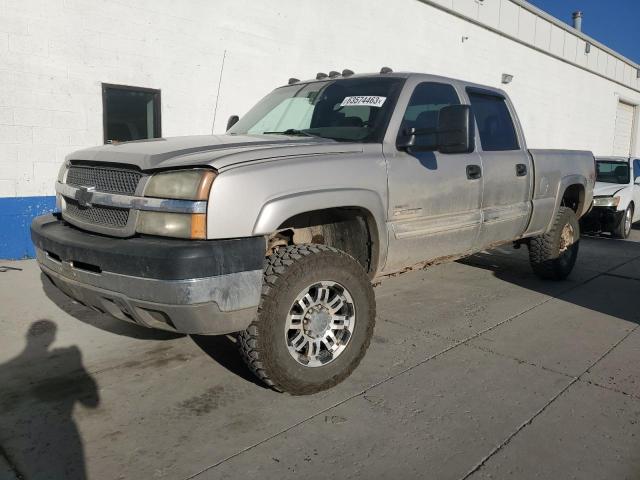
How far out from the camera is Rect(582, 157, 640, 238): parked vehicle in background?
9.46 m

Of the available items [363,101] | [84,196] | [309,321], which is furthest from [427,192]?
[84,196]

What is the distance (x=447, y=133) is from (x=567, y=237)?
3.11m

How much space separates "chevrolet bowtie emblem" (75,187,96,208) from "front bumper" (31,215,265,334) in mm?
258

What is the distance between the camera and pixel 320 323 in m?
3.09

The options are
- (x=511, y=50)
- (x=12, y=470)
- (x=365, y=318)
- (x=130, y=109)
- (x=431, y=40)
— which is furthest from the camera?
(x=511, y=50)

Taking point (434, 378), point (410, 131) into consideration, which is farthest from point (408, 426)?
point (410, 131)

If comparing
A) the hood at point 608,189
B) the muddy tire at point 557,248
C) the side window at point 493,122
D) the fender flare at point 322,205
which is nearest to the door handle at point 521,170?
the side window at point 493,122

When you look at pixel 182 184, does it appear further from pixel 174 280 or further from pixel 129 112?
pixel 129 112

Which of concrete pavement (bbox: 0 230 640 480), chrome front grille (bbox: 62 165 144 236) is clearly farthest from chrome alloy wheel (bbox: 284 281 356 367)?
chrome front grille (bbox: 62 165 144 236)

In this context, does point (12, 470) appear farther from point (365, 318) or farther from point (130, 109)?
point (130, 109)

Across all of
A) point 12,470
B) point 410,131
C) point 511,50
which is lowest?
point 12,470

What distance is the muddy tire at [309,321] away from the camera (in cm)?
282

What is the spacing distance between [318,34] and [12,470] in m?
8.55

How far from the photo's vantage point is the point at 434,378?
11.2ft
